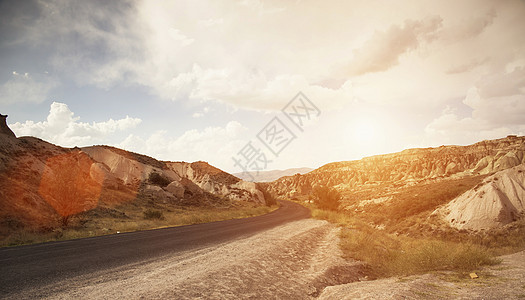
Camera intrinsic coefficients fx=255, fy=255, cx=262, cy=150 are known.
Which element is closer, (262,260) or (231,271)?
(231,271)

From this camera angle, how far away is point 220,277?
712 cm

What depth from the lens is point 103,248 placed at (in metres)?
10.8

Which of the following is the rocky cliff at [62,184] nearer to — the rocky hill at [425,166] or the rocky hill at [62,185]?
the rocky hill at [62,185]

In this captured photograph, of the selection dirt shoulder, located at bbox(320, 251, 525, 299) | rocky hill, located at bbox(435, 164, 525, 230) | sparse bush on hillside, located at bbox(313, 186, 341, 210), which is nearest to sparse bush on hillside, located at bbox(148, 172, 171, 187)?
sparse bush on hillside, located at bbox(313, 186, 341, 210)

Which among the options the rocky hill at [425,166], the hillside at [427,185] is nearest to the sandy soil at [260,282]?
the hillside at [427,185]

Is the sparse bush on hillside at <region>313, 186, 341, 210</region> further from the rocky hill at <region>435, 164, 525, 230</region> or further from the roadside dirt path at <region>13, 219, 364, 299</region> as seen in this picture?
the roadside dirt path at <region>13, 219, 364, 299</region>

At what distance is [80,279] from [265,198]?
74718mm

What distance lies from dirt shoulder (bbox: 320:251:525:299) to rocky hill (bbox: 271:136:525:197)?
61976 mm

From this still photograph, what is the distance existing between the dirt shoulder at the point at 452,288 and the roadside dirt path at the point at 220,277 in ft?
4.83

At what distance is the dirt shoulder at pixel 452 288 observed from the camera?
5.39m

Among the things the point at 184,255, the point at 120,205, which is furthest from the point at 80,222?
the point at 184,255

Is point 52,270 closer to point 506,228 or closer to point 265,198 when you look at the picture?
point 506,228

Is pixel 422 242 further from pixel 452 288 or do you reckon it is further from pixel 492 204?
pixel 452 288

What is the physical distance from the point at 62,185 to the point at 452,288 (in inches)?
1069
